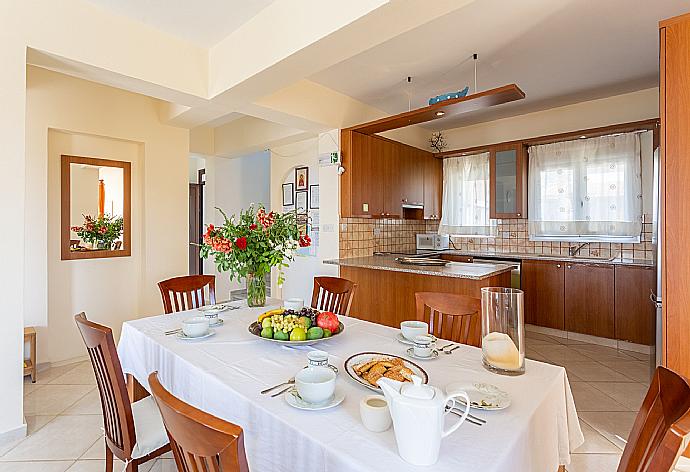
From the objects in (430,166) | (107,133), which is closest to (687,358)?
(430,166)

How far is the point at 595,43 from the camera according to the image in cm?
282

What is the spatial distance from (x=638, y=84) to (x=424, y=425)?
14.2 ft

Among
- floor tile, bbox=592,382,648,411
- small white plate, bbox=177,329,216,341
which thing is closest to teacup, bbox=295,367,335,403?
small white plate, bbox=177,329,216,341

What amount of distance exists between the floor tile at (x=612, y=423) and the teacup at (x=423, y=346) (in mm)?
1452

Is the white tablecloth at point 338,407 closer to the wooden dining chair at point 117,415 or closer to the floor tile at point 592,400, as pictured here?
the wooden dining chair at point 117,415

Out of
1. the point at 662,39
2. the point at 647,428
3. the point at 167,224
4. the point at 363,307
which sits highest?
the point at 662,39

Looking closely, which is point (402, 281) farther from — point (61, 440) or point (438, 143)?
point (61, 440)

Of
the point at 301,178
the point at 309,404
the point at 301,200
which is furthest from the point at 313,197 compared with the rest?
the point at 309,404

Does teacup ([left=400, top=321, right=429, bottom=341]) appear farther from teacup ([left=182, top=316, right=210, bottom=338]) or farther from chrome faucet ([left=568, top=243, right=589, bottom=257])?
chrome faucet ([left=568, top=243, right=589, bottom=257])

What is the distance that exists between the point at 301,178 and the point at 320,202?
100 cm

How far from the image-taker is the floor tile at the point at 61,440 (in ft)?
6.56

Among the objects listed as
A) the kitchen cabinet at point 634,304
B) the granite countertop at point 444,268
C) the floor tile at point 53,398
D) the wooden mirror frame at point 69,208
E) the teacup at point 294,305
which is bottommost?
the floor tile at point 53,398

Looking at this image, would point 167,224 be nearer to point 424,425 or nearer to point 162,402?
point 162,402

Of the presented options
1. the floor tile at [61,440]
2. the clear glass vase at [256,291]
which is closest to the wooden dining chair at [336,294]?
the clear glass vase at [256,291]
